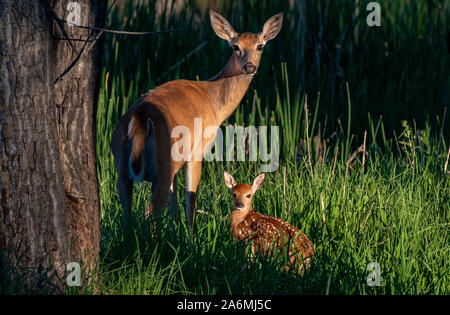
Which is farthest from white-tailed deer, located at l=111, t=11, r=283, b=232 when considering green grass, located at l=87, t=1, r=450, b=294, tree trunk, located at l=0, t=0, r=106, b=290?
tree trunk, located at l=0, t=0, r=106, b=290

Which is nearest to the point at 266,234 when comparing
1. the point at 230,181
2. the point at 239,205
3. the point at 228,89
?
the point at 239,205

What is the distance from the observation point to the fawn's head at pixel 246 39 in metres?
5.63

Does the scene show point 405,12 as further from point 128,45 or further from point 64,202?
point 64,202

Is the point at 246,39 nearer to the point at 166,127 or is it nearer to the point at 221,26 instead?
the point at 221,26

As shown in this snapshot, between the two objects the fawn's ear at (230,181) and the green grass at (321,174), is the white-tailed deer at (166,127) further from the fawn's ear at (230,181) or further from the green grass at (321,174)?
the fawn's ear at (230,181)

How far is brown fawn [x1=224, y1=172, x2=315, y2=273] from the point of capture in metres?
3.73

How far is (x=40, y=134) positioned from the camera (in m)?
3.22

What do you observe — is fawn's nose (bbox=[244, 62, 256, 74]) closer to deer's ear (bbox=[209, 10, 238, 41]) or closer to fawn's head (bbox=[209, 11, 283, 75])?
fawn's head (bbox=[209, 11, 283, 75])

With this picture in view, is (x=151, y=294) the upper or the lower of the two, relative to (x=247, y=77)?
lower

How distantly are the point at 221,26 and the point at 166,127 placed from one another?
1.49m

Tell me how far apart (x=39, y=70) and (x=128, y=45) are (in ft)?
13.5

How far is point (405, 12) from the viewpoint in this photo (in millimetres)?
8203
